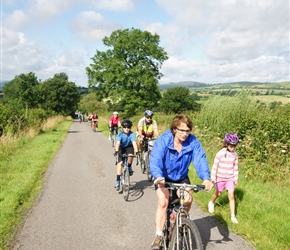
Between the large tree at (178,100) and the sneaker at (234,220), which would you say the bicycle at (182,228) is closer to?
the sneaker at (234,220)

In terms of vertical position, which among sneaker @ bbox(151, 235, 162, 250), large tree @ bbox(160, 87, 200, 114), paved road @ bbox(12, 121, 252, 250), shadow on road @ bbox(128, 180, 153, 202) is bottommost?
large tree @ bbox(160, 87, 200, 114)

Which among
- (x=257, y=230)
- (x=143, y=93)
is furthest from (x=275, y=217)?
(x=143, y=93)

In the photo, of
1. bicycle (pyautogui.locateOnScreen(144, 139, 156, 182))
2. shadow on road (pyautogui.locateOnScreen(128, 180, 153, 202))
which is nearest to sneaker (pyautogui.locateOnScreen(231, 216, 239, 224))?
shadow on road (pyautogui.locateOnScreen(128, 180, 153, 202))

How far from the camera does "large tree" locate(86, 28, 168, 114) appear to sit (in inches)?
1547

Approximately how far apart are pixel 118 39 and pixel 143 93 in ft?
28.0

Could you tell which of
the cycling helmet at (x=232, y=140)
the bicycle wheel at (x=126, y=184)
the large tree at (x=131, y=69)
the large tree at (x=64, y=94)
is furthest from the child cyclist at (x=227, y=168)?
the large tree at (x=64, y=94)

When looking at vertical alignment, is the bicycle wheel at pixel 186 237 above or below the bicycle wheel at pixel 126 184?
above

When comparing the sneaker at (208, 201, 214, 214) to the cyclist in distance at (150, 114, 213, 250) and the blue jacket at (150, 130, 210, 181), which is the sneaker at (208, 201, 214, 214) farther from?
the blue jacket at (150, 130, 210, 181)

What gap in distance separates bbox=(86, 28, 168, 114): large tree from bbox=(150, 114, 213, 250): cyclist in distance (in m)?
34.9

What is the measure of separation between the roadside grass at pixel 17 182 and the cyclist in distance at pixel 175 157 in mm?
→ 2653

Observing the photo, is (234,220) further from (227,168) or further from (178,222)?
(178,222)

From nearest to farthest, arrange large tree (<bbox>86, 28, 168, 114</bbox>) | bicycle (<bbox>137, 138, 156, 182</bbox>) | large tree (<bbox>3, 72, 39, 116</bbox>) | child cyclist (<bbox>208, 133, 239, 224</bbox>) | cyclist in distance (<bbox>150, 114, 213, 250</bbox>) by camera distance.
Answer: cyclist in distance (<bbox>150, 114, 213, 250</bbox>) < child cyclist (<bbox>208, 133, 239, 224</bbox>) < bicycle (<bbox>137, 138, 156, 182</bbox>) < large tree (<bbox>3, 72, 39, 116</bbox>) < large tree (<bbox>86, 28, 168, 114</bbox>)

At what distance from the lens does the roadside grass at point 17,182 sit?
18.4 feet

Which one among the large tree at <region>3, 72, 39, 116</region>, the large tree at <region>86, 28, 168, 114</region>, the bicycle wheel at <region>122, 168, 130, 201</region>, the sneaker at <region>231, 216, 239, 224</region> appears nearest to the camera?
the sneaker at <region>231, 216, 239, 224</region>
